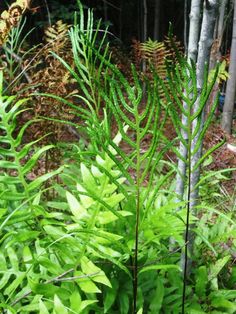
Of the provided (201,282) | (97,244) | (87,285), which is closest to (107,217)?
(97,244)

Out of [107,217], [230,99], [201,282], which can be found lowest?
[201,282]

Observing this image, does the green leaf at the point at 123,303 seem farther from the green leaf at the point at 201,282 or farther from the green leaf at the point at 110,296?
the green leaf at the point at 201,282

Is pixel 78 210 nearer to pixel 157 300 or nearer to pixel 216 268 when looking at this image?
pixel 157 300

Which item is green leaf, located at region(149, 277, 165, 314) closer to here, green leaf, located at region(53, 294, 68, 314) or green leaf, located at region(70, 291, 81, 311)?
green leaf, located at region(70, 291, 81, 311)

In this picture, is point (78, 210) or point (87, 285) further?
point (78, 210)

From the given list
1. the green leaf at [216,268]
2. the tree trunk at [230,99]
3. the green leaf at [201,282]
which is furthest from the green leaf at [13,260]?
the tree trunk at [230,99]

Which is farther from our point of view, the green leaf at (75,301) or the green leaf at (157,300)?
the green leaf at (157,300)

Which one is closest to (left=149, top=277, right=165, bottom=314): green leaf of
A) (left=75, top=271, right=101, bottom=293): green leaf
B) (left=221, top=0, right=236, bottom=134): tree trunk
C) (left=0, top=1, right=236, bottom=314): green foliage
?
(left=0, top=1, right=236, bottom=314): green foliage

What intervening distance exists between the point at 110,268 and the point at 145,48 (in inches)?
106

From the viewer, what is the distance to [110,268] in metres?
1.38

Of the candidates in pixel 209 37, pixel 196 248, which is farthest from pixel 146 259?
pixel 209 37

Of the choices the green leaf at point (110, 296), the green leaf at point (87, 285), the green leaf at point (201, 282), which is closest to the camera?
the green leaf at point (87, 285)

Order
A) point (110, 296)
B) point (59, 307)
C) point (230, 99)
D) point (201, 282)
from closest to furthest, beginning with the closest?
point (59, 307) < point (110, 296) < point (201, 282) < point (230, 99)

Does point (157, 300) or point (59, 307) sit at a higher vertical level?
point (59, 307)
